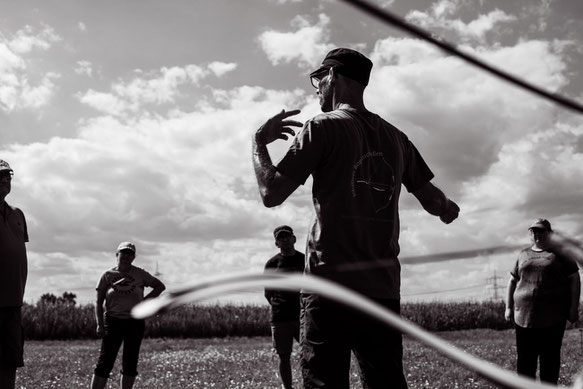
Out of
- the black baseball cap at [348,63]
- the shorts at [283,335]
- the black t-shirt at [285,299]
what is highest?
the black baseball cap at [348,63]

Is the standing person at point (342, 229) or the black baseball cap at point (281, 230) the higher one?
the black baseball cap at point (281, 230)

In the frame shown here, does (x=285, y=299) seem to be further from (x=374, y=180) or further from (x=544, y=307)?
(x=374, y=180)

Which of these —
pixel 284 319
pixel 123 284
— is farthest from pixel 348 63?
pixel 284 319

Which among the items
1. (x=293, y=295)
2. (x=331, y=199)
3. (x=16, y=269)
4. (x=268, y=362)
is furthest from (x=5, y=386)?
(x=268, y=362)

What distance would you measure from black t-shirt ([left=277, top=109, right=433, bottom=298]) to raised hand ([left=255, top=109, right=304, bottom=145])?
57 mm

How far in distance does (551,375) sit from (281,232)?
320cm

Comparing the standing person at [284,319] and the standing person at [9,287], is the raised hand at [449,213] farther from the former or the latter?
the standing person at [284,319]

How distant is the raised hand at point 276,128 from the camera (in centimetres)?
276

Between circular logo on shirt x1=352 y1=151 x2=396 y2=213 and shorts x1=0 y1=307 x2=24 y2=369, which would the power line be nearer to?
circular logo on shirt x1=352 y1=151 x2=396 y2=213

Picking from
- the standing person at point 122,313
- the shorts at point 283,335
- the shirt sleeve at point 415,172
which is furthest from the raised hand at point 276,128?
the shorts at point 283,335

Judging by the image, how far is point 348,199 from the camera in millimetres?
2801

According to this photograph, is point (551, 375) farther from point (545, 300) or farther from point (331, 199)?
point (331, 199)

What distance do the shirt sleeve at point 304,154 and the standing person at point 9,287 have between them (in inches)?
141

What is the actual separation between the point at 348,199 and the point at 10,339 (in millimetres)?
3793
